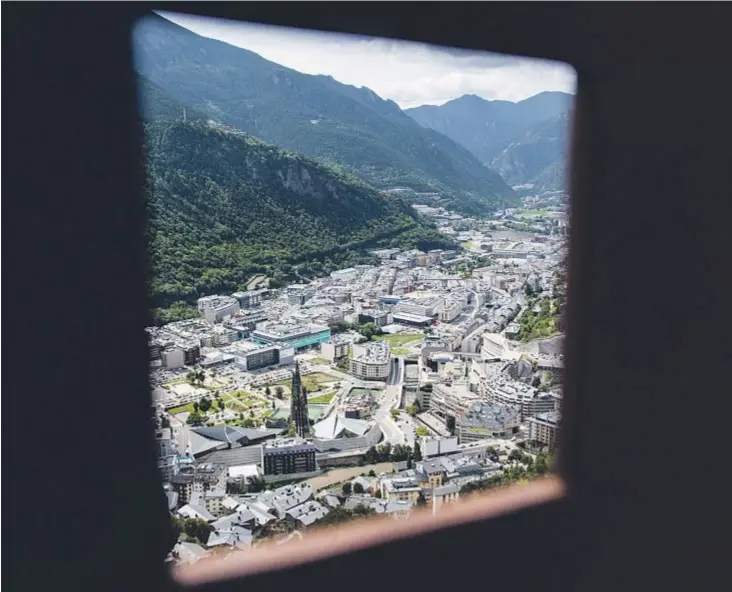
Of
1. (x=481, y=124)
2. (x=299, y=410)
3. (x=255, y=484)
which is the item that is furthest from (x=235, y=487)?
(x=481, y=124)

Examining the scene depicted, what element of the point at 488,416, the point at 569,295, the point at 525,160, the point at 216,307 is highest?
the point at 525,160

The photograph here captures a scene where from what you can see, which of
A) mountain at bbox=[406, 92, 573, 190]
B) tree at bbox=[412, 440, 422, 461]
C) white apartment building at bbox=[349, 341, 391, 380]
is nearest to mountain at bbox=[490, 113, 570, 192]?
mountain at bbox=[406, 92, 573, 190]

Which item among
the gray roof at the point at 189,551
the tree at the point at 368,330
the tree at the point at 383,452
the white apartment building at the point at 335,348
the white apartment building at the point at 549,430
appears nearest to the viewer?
the gray roof at the point at 189,551

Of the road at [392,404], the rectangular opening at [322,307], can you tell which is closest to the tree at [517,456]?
the rectangular opening at [322,307]

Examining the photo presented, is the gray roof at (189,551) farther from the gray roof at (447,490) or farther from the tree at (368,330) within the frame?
the tree at (368,330)

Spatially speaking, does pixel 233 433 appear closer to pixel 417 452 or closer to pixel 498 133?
pixel 417 452

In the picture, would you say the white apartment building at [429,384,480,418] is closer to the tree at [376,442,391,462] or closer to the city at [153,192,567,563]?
the city at [153,192,567,563]

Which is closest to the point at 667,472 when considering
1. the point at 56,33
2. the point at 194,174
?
the point at 56,33
